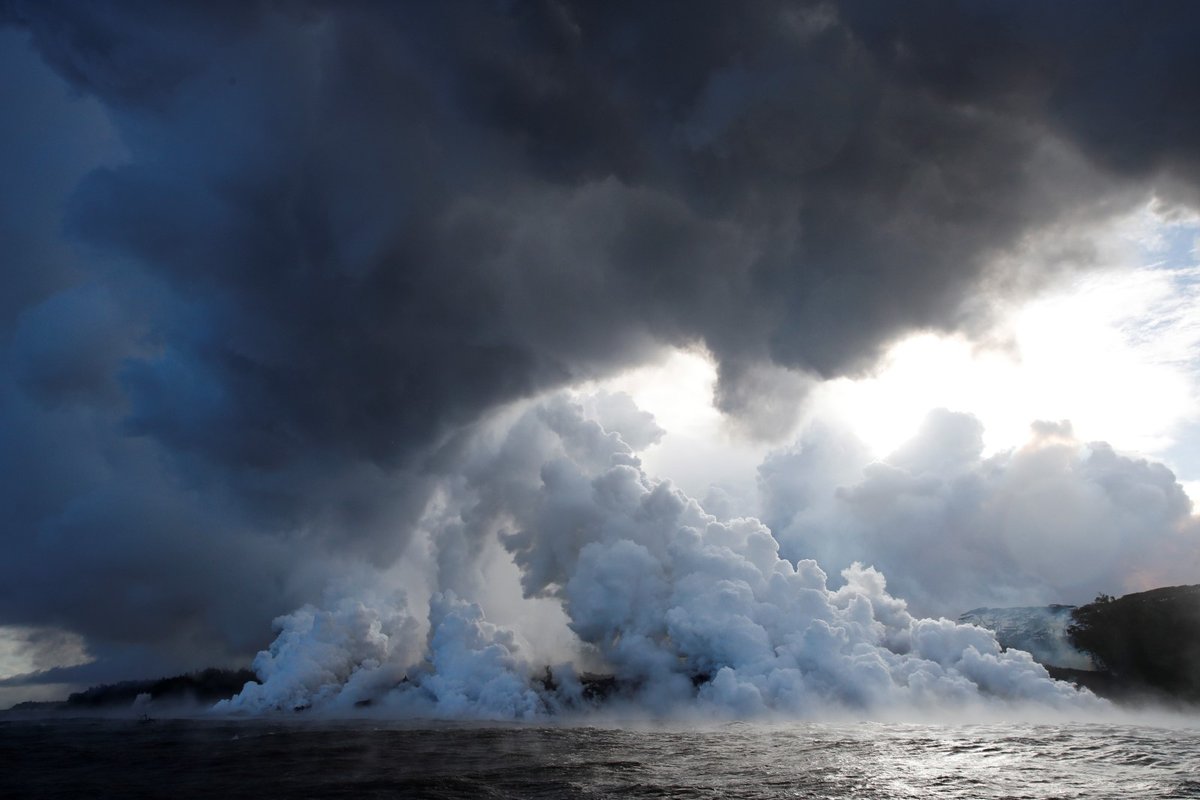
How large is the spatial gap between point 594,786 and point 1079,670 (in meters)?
196

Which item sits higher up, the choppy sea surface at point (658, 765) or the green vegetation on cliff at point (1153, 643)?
the green vegetation on cliff at point (1153, 643)

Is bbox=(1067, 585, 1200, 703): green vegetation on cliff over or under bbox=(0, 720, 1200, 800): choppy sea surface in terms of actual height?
over

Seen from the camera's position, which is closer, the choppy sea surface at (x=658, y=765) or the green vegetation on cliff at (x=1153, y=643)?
the choppy sea surface at (x=658, y=765)

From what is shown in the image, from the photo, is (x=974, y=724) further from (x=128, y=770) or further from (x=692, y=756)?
(x=128, y=770)

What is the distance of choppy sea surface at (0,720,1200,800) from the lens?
48531 millimetres

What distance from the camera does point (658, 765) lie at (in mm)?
63406

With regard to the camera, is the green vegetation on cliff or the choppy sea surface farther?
the green vegetation on cliff

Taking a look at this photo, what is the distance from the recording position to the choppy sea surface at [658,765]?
159 feet

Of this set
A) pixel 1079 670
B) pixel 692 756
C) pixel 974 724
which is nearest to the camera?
pixel 692 756

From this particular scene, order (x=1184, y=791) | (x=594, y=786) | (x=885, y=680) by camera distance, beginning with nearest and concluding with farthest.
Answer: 1. (x=1184, y=791)
2. (x=594, y=786)
3. (x=885, y=680)

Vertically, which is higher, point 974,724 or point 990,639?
point 990,639

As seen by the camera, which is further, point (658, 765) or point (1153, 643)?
point (1153, 643)

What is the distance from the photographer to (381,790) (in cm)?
5100

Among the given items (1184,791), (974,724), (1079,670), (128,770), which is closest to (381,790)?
(128,770)
